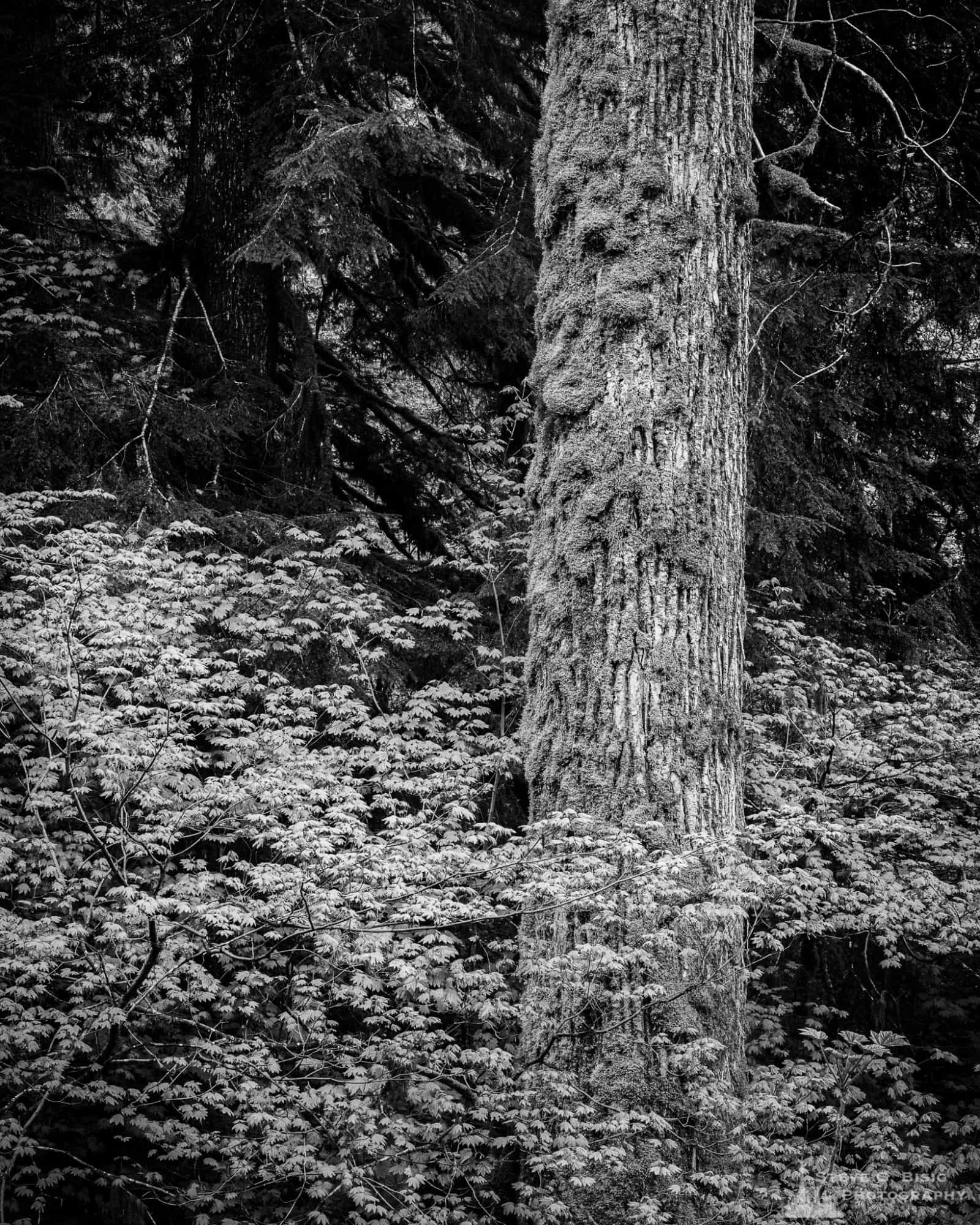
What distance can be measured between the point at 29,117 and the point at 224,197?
1.48 m

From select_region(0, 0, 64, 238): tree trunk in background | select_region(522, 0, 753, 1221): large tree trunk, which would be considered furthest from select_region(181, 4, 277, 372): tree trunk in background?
select_region(522, 0, 753, 1221): large tree trunk

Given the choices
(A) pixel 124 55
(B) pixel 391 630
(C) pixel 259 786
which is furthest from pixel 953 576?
(A) pixel 124 55

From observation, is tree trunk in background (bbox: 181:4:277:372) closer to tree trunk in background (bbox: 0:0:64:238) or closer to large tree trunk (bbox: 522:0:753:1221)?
tree trunk in background (bbox: 0:0:64:238)

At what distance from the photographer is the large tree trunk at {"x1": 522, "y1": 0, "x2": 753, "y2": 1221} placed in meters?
2.81

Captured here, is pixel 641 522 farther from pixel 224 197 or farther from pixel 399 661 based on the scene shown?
pixel 224 197

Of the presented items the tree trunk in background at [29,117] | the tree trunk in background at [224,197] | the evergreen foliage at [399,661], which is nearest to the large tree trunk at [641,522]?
the evergreen foliage at [399,661]

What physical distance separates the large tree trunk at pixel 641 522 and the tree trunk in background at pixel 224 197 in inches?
161

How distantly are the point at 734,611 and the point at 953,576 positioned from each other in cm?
522

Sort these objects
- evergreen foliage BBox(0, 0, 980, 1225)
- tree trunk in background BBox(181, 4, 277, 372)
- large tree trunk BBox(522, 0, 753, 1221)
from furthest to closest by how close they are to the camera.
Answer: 1. tree trunk in background BBox(181, 4, 277, 372)
2. evergreen foliage BBox(0, 0, 980, 1225)
3. large tree trunk BBox(522, 0, 753, 1221)

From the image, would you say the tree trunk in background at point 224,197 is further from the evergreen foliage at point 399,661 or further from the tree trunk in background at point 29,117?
the tree trunk in background at point 29,117

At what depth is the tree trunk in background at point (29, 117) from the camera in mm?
6531

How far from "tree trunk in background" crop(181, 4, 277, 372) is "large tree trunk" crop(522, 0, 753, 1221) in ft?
13.4

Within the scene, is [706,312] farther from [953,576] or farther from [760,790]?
[953,576]

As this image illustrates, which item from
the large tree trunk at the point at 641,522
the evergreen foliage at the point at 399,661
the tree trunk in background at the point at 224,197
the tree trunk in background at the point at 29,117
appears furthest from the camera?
the tree trunk in background at the point at 224,197
